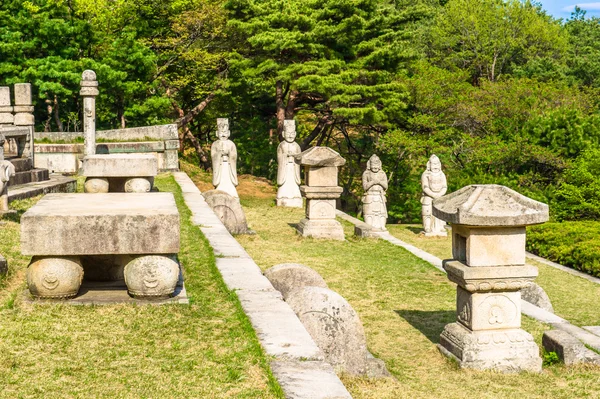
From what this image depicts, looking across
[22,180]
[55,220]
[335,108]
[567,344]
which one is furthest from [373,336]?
[335,108]

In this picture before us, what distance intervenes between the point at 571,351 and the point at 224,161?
511 inches

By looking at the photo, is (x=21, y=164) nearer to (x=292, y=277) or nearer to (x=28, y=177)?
(x=28, y=177)

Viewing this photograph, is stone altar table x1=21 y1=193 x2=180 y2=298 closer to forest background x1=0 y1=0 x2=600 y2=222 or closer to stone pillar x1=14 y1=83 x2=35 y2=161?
stone pillar x1=14 y1=83 x2=35 y2=161

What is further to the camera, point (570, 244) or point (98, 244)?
point (570, 244)

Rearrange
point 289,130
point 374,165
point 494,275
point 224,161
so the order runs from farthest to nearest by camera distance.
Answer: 1. point 289,130
2. point 224,161
3. point 374,165
4. point 494,275

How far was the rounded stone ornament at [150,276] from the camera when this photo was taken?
19.4ft

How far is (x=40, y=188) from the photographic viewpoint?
42.6 feet

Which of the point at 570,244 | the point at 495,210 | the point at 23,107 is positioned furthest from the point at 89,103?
the point at 495,210

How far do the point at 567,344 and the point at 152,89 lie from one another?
70.9ft

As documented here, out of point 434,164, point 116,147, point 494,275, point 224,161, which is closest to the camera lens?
point 494,275

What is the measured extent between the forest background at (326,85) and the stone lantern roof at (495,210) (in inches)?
559

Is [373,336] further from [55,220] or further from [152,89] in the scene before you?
[152,89]

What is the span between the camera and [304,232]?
14133 mm

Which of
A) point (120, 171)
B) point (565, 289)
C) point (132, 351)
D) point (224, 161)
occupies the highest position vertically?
point (224, 161)
